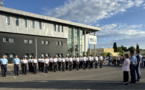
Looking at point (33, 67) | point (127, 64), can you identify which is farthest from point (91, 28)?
point (127, 64)

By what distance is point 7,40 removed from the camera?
2483cm

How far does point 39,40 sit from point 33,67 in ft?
57.6

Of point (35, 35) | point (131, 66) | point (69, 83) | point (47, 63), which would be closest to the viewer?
point (131, 66)

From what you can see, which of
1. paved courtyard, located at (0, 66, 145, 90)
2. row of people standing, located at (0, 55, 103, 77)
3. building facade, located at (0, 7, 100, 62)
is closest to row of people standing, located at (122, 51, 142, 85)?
paved courtyard, located at (0, 66, 145, 90)

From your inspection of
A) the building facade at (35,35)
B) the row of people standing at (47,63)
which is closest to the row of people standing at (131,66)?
the row of people standing at (47,63)

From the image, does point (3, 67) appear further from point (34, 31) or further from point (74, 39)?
point (74, 39)

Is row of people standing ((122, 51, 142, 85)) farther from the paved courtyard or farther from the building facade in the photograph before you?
the building facade

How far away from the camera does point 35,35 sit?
28.8 meters

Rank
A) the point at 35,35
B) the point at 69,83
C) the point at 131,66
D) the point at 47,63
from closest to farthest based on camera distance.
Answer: the point at 131,66, the point at 69,83, the point at 47,63, the point at 35,35

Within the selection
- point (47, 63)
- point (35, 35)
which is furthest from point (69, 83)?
point (35, 35)

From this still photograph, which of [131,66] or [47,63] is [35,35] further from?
[131,66]

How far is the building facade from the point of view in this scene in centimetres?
2469

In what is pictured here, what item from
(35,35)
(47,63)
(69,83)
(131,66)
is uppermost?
(35,35)

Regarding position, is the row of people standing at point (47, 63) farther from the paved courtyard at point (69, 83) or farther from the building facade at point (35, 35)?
the building facade at point (35, 35)
